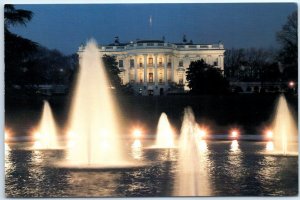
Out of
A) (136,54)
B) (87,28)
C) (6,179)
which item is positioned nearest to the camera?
(6,179)

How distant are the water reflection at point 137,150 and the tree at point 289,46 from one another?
2304 millimetres

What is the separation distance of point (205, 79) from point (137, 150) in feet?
4.85

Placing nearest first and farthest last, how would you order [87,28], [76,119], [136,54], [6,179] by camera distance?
[6,179] → [87,28] → [76,119] → [136,54]

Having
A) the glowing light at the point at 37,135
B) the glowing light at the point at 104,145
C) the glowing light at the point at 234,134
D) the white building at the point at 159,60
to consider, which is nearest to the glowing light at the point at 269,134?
the glowing light at the point at 234,134

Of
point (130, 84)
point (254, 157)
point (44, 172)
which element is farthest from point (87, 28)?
point (254, 157)

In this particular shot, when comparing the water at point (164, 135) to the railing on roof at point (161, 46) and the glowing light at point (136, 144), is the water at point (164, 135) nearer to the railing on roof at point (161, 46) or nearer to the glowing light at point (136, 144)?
the glowing light at point (136, 144)

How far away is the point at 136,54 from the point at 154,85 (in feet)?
1.84

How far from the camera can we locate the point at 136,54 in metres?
8.70

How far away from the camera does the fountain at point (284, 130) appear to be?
23.9ft

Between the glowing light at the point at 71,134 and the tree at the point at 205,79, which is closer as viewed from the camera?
the glowing light at the point at 71,134

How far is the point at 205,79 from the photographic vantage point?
8.42m

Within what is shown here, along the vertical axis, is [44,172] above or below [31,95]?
below

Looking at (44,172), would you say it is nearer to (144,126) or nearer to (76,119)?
(76,119)

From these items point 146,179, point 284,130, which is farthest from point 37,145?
point 284,130
